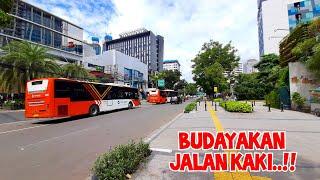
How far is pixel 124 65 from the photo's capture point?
84.4 metres

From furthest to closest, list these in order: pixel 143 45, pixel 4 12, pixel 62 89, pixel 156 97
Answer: pixel 143 45 < pixel 156 97 < pixel 62 89 < pixel 4 12

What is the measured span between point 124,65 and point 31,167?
77828 mm

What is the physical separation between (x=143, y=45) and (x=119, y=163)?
143430 millimetres

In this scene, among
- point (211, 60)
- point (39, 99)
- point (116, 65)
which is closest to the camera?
point (39, 99)

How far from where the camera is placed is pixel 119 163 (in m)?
5.76

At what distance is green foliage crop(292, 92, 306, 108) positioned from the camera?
24.8 meters

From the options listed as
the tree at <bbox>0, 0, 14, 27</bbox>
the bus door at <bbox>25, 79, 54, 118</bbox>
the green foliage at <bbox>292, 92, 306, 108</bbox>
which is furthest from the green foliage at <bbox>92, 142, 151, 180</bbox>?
the green foliage at <bbox>292, 92, 306, 108</bbox>

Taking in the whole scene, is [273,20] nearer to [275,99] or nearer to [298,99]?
[275,99]

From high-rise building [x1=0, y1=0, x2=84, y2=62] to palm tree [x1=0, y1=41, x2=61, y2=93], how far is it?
17017 millimetres

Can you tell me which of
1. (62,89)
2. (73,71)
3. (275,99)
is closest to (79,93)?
(62,89)

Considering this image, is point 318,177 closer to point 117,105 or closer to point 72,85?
point 72,85

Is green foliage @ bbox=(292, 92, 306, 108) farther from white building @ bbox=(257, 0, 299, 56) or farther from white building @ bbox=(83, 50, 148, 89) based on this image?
white building @ bbox=(257, 0, 299, 56)

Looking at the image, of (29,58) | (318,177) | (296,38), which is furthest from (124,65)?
(318,177)

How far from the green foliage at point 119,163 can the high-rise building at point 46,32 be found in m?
52.8
